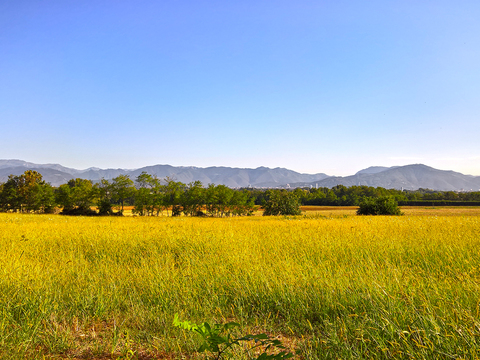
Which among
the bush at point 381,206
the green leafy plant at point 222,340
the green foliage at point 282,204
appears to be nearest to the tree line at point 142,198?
the green foliage at point 282,204

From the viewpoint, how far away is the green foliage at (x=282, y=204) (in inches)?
1455

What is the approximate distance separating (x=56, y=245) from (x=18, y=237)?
2145 mm

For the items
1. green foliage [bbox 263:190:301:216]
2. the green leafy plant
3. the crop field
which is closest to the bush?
green foliage [bbox 263:190:301:216]

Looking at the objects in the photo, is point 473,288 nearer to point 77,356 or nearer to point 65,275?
point 77,356

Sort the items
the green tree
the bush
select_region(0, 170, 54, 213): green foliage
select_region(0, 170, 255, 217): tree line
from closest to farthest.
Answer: the bush
select_region(0, 170, 255, 217): tree line
the green tree
select_region(0, 170, 54, 213): green foliage

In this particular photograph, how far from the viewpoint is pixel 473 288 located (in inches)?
132

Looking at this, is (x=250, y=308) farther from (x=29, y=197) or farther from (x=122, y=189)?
(x=29, y=197)

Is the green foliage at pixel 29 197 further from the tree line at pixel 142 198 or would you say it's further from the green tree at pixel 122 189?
the green tree at pixel 122 189

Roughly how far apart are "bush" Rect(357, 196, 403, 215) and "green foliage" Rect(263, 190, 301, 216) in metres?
8.96

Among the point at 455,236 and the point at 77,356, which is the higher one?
the point at 455,236

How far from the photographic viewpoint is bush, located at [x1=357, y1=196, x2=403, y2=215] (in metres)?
30.2

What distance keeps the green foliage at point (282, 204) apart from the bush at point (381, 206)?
29.4 feet

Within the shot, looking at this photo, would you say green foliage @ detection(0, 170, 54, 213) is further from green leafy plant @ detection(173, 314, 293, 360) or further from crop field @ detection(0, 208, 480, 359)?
green leafy plant @ detection(173, 314, 293, 360)

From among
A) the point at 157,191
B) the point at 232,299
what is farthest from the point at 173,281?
the point at 157,191
